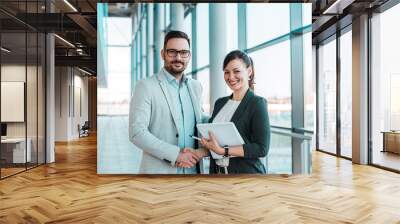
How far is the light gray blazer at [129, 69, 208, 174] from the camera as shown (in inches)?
253

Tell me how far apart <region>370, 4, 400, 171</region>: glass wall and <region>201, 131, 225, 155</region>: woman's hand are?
334 cm

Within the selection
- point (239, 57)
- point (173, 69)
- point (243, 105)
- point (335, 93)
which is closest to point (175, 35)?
point (173, 69)

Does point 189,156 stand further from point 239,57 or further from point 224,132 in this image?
point 239,57

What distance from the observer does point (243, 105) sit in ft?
21.3

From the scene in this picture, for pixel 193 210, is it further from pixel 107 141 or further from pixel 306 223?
pixel 107 141

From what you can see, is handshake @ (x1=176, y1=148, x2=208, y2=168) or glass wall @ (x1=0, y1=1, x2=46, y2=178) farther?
glass wall @ (x1=0, y1=1, x2=46, y2=178)

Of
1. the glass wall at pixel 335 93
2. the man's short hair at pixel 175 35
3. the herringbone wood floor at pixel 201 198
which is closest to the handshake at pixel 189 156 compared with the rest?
the herringbone wood floor at pixel 201 198

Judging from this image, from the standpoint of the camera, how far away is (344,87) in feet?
32.3

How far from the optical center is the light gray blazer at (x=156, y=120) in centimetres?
643

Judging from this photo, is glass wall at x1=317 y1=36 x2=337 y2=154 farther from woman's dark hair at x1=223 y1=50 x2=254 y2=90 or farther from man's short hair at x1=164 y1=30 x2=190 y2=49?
man's short hair at x1=164 y1=30 x2=190 y2=49

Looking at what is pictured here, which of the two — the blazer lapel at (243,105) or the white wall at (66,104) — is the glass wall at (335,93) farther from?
the white wall at (66,104)

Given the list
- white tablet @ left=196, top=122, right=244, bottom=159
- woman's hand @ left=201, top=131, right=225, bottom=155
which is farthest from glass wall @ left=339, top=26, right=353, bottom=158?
woman's hand @ left=201, top=131, right=225, bottom=155

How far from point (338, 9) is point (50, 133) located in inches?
247

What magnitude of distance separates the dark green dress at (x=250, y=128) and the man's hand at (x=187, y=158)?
0.27m
